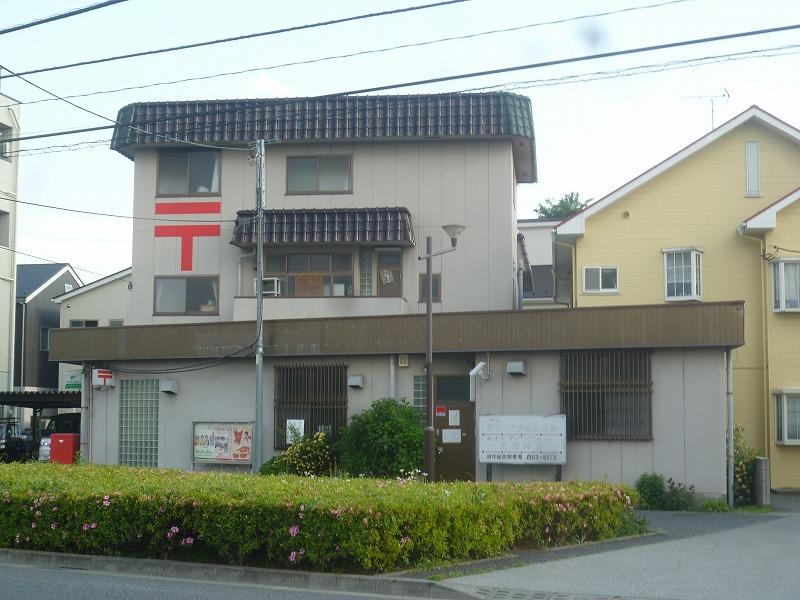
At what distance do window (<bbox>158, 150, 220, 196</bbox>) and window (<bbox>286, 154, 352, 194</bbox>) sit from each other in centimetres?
238

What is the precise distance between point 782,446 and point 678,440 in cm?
533

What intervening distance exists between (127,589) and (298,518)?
2.12 metres

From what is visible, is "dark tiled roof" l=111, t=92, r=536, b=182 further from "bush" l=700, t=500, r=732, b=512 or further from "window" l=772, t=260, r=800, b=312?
"bush" l=700, t=500, r=732, b=512

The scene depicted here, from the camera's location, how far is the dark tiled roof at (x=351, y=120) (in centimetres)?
3167

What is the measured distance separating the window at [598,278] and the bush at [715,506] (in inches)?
336

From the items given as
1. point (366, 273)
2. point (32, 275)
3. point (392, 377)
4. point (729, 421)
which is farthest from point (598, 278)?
point (32, 275)

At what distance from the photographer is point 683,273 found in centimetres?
2770

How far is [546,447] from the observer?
2211 cm

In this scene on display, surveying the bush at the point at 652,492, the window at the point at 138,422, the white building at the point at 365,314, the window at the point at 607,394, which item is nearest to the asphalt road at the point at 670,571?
the bush at the point at 652,492

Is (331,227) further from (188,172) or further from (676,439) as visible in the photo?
(676,439)

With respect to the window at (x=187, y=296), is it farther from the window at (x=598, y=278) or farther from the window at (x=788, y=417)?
the window at (x=788, y=417)

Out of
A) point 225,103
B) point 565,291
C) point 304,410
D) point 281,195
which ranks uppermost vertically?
point 225,103

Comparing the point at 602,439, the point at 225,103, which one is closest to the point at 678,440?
the point at 602,439

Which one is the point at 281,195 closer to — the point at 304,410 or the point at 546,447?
the point at 304,410
